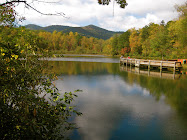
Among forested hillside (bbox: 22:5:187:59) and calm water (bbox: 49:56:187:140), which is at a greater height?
forested hillside (bbox: 22:5:187:59)

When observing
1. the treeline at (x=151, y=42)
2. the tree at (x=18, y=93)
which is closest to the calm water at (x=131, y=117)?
the tree at (x=18, y=93)

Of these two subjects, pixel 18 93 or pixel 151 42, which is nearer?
pixel 18 93

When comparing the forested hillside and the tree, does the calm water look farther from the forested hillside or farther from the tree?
the forested hillside

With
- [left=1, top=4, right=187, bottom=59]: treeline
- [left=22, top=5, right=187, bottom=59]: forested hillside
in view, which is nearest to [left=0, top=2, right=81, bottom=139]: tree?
[left=1, top=4, right=187, bottom=59]: treeline

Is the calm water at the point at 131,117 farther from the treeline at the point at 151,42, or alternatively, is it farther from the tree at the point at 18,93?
the treeline at the point at 151,42

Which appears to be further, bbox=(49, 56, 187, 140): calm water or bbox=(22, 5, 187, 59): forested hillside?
bbox=(22, 5, 187, 59): forested hillside

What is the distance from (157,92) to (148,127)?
7380 mm

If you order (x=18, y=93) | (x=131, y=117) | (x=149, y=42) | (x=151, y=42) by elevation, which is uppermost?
(x=149, y=42)

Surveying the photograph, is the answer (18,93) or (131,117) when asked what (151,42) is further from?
(18,93)

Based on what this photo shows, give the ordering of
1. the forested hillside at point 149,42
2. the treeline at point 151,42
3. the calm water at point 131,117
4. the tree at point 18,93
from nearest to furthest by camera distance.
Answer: the tree at point 18,93 < the calm water at point 131,117 < the treeline at point 151,42 < the forested hillside at point 149,42

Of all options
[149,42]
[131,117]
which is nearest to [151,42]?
[149,42]

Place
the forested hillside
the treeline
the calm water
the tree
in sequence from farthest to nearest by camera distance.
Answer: the forested hillside, the treeline, the calm water, the tree

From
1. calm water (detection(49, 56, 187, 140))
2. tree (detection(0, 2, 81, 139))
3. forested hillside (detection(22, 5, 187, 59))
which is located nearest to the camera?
tree (detection(0, 2, 81, 139))

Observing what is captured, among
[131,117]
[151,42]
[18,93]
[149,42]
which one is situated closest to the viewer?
[18,93]
